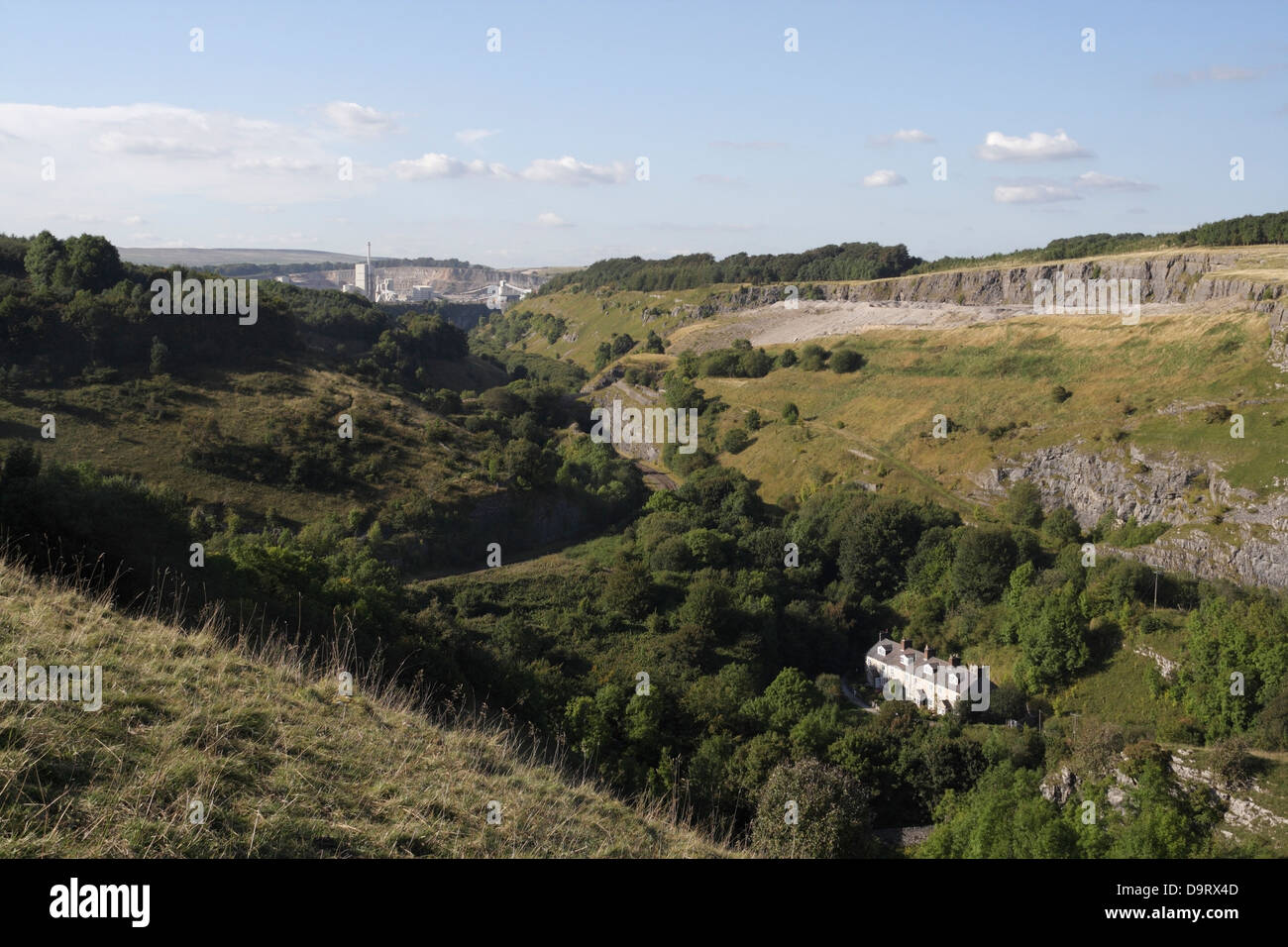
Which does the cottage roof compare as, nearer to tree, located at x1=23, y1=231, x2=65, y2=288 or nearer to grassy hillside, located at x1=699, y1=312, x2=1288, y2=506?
grassy hillside, located at x1=699, y1=312, x2=1288, y2=506

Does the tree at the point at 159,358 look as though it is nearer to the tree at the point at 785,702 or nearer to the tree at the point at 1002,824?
the tree at the point at 785,702

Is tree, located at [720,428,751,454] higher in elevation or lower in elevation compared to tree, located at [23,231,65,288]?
lower

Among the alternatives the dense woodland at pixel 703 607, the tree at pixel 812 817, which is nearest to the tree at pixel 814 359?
the dense woodland at pixel 703 607

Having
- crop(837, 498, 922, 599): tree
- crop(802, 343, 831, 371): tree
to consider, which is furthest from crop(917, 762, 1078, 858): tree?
crop(802, 343, 831, 371): tree

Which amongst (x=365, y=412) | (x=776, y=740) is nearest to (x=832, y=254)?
(x=365, y=412)

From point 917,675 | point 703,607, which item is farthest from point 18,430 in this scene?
point 917,675

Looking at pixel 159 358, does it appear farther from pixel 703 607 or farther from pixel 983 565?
pixel 983 565
